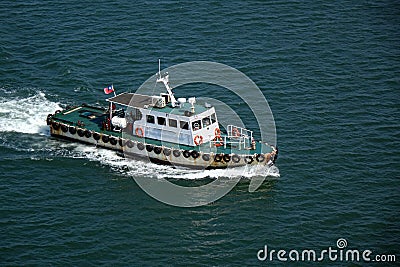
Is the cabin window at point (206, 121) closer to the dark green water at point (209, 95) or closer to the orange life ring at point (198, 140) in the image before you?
the orange life ring at point (198, 140)

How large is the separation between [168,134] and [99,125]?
827 cm

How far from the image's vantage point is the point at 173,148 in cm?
7912

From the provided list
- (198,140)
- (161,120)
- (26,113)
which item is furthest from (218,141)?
(26,113)

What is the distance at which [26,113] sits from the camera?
88625mm

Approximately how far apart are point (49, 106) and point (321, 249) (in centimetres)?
3680

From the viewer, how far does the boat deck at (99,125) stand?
78.4 meters

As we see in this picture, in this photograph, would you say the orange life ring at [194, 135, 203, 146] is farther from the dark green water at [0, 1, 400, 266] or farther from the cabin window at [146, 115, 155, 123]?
the cabin window at [146, 115, 155, 123]

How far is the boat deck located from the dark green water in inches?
91.5

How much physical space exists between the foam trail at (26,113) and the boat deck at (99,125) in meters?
2.83

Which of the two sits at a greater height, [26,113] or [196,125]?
[26,113]

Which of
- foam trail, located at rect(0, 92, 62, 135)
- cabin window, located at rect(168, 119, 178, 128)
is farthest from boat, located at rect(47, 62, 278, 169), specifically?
foam trail, located at rect(0, 92, 62, 135)

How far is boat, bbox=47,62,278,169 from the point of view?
78.0 meters

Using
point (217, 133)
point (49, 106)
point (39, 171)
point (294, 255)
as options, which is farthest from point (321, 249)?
point (49, 106)

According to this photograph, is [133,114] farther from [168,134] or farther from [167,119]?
[168,134]
